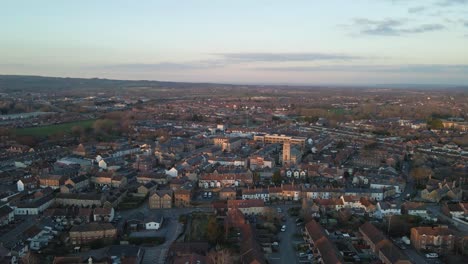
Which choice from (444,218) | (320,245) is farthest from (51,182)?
(444,218)

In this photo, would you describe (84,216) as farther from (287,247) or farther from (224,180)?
(287,247)

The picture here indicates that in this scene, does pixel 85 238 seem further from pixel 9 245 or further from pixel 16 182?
pixel 16 182

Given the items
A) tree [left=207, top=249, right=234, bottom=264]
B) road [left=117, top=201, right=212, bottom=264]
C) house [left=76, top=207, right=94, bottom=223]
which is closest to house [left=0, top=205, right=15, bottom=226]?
house [left=76, top=207, right=94, bottom=223]

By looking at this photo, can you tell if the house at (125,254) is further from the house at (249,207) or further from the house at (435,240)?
the house at (435,240)

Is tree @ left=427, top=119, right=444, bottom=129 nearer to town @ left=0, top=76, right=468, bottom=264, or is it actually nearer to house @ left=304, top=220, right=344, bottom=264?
town @ left=0, top=76, right=468, bottom=264

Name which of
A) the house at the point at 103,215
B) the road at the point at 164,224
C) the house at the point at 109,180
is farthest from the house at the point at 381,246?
the house at the point at 109,180
